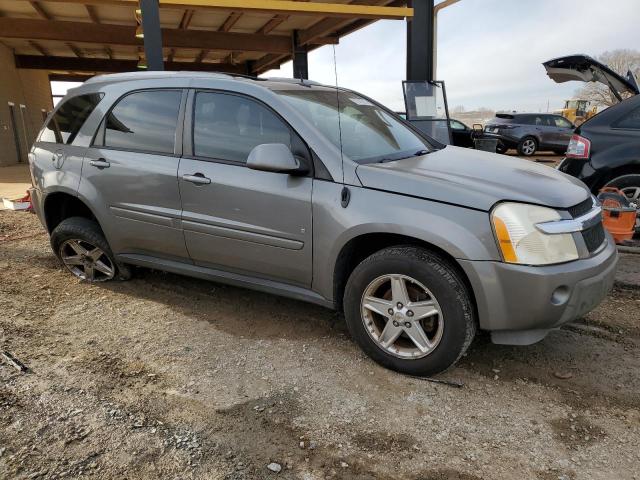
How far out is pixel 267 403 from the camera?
8.51 feet

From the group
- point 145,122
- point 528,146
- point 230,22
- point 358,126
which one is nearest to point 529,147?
point 528,146

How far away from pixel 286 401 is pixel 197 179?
160 cm

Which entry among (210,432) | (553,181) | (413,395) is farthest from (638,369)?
(210,432)

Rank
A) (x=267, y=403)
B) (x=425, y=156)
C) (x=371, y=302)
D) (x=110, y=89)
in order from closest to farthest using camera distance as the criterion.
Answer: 1. (x=267, y=403)
2. (x=371, y=302)
3. (x=425, y=156)
4. (x=110, y=89)

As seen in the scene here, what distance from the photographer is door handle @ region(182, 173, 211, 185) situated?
3.29 meters

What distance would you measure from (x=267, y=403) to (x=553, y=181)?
2.13m

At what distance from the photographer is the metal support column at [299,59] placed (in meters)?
13.8

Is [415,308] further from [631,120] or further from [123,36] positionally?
[123,36]

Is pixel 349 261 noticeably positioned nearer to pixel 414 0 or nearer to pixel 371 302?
pixel 371 302

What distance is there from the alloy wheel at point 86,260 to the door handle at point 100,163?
0.72 metres

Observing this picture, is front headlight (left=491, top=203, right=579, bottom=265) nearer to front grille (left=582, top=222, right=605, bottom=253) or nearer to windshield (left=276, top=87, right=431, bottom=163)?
front grille (left=582, top=222, right=605, bottom=253)

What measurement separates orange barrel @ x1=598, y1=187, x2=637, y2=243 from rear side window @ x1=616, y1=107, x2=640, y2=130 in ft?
2.95

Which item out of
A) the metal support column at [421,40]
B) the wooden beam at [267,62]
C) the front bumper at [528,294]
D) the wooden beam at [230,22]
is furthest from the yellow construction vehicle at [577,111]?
the front bumper at [528,294]

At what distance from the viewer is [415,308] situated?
Result: 2.70 metres
